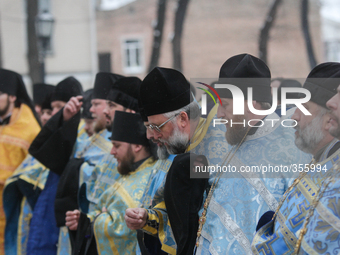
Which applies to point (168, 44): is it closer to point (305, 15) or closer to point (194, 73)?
point (194, 73)

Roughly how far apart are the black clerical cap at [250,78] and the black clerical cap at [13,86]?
331cm

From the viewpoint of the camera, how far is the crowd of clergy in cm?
198

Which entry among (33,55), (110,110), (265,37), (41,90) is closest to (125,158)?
(110,110)

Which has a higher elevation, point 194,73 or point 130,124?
point 130,124

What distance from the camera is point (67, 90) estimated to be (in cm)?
486

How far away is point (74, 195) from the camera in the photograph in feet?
13.5

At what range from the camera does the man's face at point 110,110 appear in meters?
4.01

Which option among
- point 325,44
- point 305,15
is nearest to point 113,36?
point 325,44

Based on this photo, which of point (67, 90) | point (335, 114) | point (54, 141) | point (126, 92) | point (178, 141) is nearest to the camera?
point (335, 114)

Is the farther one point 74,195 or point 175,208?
point 74,195

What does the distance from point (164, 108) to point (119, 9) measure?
17525 millimetres

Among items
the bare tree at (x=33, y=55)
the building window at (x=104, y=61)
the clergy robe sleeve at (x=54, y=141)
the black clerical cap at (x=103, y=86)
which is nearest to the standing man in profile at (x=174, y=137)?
the black clerical cap at (x=103, y=86)

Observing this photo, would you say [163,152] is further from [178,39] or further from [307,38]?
[178,39]

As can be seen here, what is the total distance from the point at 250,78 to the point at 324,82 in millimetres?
518
